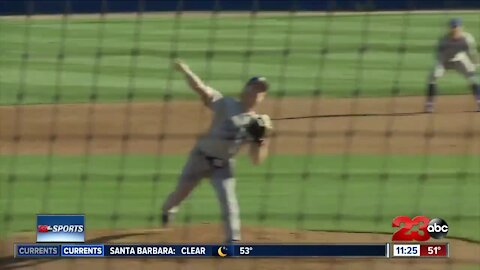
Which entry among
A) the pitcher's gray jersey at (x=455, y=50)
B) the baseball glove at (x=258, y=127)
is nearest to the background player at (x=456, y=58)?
the pitcher's gray jersey at (x=455, y=50)

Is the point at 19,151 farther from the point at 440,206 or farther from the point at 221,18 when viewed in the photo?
the point at 221,18

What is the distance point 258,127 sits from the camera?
292 inches

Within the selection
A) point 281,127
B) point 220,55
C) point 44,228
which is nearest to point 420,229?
point 44,228

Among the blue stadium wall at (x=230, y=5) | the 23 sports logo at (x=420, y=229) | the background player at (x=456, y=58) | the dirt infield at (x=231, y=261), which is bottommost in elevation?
the dirt infield at (x=231, y=261)

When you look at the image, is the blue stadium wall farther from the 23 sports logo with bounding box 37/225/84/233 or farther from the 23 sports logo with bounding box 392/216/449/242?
the 23 sports logo with bounding box 37/225/84/233

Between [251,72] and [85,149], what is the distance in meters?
8.19

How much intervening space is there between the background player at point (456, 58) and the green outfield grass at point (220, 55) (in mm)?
2099

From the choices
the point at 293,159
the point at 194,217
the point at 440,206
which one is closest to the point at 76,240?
the point at 194,217

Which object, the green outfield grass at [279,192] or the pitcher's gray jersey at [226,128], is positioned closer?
the pitcher's gray jersey at [226,128]

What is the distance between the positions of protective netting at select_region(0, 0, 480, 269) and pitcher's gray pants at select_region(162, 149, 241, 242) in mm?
351

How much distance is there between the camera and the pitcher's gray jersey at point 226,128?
7.45m

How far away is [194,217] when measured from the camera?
29.6 feet

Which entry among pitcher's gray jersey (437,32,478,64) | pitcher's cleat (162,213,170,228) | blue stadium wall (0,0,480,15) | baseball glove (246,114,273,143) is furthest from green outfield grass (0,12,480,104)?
baseball glove (246,114,273,143)

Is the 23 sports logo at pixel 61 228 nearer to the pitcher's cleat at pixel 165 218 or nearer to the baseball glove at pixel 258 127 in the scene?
the pitcher's cleat at pixel 165 218
